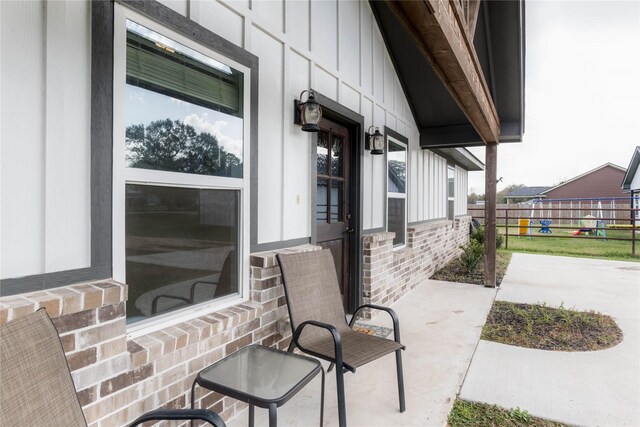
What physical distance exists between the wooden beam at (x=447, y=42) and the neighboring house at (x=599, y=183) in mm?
27389

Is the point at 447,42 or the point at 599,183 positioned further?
the point at 599,183

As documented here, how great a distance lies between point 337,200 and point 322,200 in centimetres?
33

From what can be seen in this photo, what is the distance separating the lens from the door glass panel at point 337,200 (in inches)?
152

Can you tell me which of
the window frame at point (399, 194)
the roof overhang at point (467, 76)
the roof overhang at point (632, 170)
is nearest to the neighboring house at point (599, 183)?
the roof overhang at point (632, 170)

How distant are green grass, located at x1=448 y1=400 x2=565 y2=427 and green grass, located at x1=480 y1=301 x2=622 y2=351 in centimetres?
133

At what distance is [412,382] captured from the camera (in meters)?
2.68

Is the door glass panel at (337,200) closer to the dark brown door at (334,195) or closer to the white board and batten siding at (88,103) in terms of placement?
the dark brown door at (334,195)

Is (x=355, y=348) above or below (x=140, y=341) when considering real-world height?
below

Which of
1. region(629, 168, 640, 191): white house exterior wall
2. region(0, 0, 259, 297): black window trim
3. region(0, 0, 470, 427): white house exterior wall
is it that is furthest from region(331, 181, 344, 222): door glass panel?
region(629, 168, 640, 191): white house exterior wall

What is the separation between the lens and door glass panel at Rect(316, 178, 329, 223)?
3598 millimetres

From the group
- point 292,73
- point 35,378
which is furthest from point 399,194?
point 35,378

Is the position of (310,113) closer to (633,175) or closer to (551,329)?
(551,329)

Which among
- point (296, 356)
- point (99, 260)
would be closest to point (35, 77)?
point (99, 260)

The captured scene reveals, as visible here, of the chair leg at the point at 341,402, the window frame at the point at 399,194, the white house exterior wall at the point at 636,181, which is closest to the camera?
the chair leg at the point at 341,402
